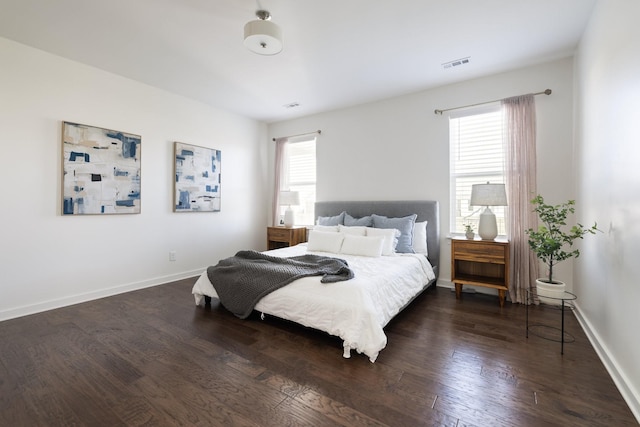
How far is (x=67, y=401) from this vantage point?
5.30 feet

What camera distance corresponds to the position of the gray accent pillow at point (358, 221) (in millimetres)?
4039

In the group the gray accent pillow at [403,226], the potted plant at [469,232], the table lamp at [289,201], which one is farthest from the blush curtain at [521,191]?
the table lamp at [289,201]

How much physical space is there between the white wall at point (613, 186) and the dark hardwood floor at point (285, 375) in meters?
0.21

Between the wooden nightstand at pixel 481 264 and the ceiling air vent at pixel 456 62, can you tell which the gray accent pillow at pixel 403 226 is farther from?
the ceiling air vent at pixel 456 62

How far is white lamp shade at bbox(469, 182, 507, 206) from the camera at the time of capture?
312 cm

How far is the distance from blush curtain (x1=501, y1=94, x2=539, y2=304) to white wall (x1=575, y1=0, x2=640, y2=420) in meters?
0.52

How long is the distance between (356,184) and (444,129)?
4.88 feet

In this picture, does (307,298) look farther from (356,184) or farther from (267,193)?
(267,193)

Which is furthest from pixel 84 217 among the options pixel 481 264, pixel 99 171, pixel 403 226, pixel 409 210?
pixel 481 264

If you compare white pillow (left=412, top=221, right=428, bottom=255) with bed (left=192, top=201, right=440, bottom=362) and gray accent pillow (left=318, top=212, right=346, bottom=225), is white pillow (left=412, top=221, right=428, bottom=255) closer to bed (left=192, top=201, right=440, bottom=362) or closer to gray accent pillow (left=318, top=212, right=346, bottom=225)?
bed (left=192, top=201, right=440, bottom=362)

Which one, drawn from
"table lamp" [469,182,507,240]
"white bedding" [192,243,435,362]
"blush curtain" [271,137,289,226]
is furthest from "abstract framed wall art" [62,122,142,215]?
"table lamp" [469,182,507,240]

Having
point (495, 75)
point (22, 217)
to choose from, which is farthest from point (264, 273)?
point (495, 75)

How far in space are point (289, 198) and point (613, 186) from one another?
3.97 metres

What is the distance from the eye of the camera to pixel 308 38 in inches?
109
